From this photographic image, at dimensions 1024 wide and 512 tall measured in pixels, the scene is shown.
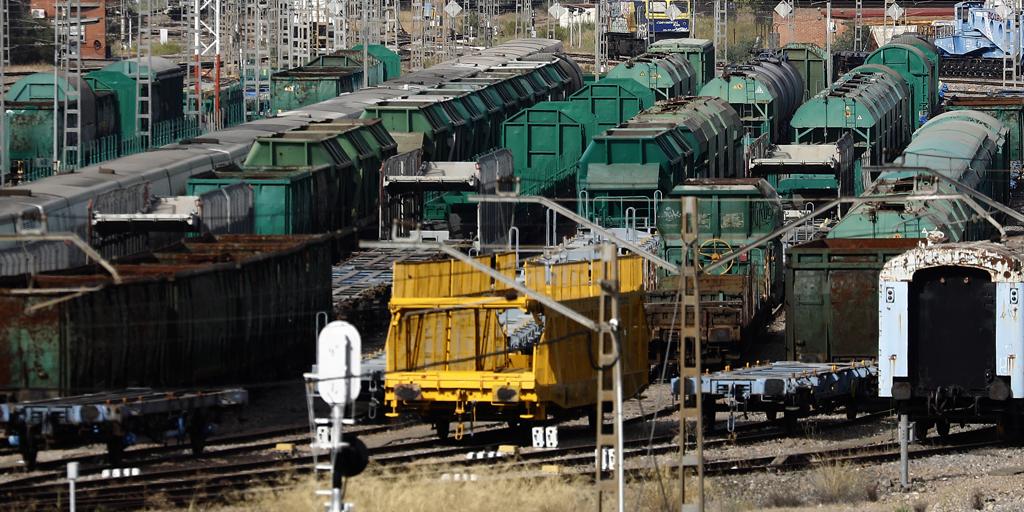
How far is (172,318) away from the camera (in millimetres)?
26141

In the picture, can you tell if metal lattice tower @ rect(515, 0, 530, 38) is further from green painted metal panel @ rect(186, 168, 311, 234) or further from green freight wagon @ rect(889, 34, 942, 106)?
green painted metal panel @ rect(186, 168, 311, 234)

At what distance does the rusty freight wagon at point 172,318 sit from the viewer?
78.3ft

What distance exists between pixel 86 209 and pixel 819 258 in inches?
519

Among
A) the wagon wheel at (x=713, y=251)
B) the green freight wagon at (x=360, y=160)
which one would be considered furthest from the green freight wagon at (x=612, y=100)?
the wagon wheel at (x=713, y=251)

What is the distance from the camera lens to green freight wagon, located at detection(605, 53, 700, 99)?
60.3 meters

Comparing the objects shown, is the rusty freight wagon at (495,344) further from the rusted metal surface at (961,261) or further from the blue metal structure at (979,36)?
the blue metal structure at (979,36)

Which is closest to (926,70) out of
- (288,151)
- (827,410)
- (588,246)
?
(288,151)

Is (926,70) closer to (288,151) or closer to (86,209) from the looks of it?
(288,151)

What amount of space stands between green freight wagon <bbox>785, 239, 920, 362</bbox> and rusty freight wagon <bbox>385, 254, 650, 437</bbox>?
306 cm

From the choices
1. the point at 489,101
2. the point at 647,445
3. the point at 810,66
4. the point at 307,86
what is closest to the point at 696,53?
the point at 810,66

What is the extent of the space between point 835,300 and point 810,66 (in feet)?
144

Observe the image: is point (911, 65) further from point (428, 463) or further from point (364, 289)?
point (428, 463)

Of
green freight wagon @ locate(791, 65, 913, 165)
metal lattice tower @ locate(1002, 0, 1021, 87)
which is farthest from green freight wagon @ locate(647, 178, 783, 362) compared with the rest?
metal lattice tower @ locate(1002, 0, 1021, 87)

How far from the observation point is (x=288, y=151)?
40.4 meters
